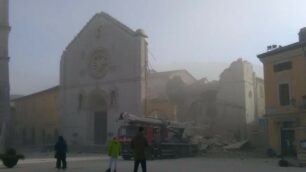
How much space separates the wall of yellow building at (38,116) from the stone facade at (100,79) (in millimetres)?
7957

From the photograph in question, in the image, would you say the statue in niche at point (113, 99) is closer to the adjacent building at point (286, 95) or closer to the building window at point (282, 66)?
the adjacent building at point (286, 95)

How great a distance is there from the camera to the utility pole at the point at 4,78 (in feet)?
138

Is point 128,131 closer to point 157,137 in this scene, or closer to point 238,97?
point 157,137

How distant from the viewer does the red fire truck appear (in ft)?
106

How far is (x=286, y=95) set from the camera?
34000 millimetres

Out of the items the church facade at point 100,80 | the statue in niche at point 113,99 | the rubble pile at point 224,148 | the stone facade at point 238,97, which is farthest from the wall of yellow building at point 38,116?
the rubble pile at point 224,148

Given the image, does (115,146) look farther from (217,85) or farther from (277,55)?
(217,85)

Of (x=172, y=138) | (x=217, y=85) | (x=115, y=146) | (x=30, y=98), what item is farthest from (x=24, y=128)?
(x=115, y=146)

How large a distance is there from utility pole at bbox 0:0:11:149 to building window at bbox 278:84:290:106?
24.6 m

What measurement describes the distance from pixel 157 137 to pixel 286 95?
398 inches

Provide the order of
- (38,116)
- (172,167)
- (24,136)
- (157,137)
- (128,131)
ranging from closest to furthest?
(172,167), (128,131), (157,137), (38,116), (24,136)

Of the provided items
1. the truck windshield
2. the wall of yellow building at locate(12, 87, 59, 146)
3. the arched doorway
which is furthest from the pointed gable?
the truck windshield

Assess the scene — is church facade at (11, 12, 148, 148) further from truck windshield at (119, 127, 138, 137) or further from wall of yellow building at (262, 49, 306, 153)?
wall of yellow building at (262, 49, 306, 153)

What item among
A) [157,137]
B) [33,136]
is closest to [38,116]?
[33,136]
